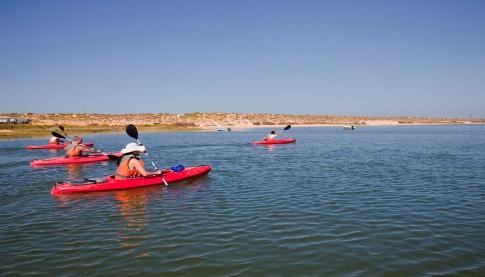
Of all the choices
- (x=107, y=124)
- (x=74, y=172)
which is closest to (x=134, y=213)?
(x=74, y=172)

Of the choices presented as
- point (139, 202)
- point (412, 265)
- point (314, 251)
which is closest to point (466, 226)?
point (412, 265)

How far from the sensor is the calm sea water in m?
7.76

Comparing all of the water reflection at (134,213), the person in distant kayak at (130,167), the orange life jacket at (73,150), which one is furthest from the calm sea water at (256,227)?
the orange life jacket at (73,150)

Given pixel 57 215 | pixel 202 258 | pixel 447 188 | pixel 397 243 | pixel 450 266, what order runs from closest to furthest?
pixel 450 266 < pixel 202 258 < pixel 397 243 < pixel 57 215 < pixel 447 188

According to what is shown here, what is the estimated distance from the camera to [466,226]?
1007 centimetres

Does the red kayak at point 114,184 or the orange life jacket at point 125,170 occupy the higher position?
the orange life jacket at point 125,170

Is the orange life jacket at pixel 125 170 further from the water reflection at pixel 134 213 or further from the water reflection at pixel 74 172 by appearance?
the water reflection at pixel 74 172

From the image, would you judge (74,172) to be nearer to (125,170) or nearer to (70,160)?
(70,160)

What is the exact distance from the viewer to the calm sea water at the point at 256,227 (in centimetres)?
776

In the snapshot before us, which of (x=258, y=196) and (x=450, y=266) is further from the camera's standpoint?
(x=258, y=196)

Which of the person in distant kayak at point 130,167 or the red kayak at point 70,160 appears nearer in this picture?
the person in distant kayak at point 130,167

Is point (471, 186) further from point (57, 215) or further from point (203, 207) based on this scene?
point (57, 215)

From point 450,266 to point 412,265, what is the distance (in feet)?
2.32

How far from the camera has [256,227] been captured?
10.2 metres
